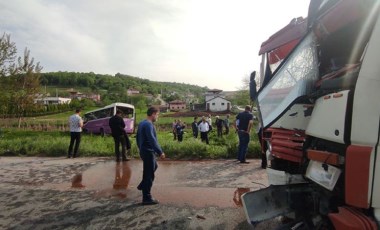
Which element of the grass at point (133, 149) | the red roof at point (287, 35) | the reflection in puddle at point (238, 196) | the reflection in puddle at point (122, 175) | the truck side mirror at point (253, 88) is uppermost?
the red roof at point (287, 35)

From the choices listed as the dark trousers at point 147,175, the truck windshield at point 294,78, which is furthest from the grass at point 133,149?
the truck windshield at point 294,78

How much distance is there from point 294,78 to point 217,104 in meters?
Answer: 91.6

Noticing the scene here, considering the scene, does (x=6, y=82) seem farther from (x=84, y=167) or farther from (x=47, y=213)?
(x=47, y=213)

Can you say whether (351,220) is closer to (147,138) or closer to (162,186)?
(147,138)

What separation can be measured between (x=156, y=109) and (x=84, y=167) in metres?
4.20

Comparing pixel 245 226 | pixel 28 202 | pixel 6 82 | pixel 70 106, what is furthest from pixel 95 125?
pixel 70 106

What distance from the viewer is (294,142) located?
3.91m

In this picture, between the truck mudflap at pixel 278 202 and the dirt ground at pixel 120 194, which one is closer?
the truck mudflap at pixel 278 202

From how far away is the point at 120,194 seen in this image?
6949 millimetres

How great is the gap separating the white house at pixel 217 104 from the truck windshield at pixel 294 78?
89.6 m

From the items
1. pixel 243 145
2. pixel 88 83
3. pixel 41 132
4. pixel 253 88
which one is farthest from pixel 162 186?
pixel 88 83

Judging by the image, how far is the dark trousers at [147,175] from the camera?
6223 mm

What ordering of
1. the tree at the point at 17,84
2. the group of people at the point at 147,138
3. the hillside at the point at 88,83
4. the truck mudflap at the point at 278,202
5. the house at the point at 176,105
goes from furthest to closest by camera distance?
the hillside at the point at 88,83 < the house at the point at 176,105 < the tree at the point at 17,84 < the group of people at the point at 147,138 < the truck mudflap at the point at 278,202

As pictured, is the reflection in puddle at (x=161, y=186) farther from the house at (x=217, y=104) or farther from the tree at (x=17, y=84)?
the house at (x=217, y=104)
